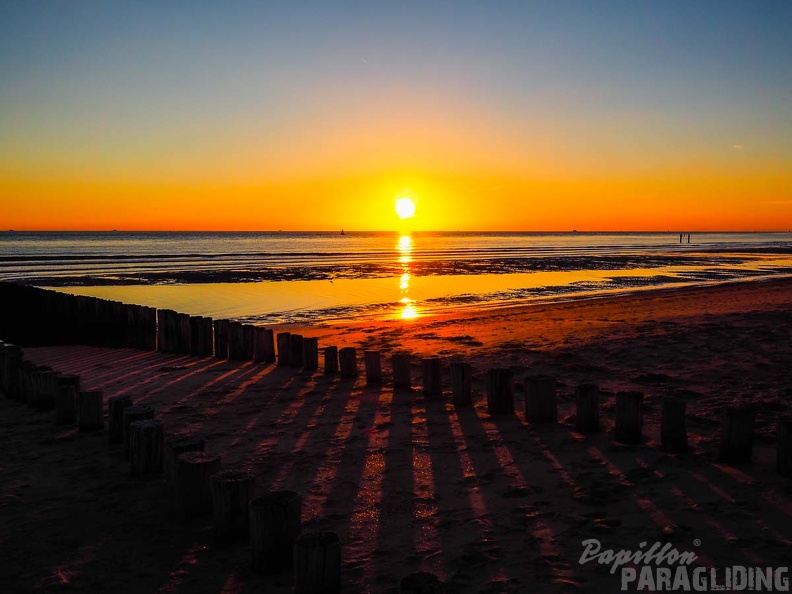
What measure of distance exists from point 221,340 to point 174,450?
570 cm

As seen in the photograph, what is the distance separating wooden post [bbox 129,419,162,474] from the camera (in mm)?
4965

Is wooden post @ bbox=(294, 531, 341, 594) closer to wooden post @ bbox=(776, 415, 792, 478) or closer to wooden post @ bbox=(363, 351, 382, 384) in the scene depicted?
wooden post @ bbox=(776, 415, 792, 478)

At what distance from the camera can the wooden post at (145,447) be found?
4.96 metres

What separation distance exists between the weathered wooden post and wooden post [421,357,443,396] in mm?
4109

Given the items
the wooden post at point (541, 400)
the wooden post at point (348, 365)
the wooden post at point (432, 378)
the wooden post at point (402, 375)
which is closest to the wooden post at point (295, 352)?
the wooden post at point (348, 365)

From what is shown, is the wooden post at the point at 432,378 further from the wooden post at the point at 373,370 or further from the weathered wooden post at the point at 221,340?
the weathered wooden post at the point at 221,340

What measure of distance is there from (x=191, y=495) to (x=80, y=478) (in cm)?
143

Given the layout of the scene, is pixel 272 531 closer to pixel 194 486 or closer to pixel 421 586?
pixel 194 486

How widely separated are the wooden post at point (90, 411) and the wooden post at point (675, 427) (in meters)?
5.47

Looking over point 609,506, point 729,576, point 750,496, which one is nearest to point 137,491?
point 609,506

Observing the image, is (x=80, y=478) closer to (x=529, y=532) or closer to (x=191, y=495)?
(x=191, y=495)

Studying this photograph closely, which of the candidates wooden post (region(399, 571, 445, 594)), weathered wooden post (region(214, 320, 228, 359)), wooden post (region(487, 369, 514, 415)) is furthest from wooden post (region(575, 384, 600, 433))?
weathered wooden post (region(214, 320, 228, 359))

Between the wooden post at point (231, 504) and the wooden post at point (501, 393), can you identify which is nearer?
the wooden post at point (231, 504)

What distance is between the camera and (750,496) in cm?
427
